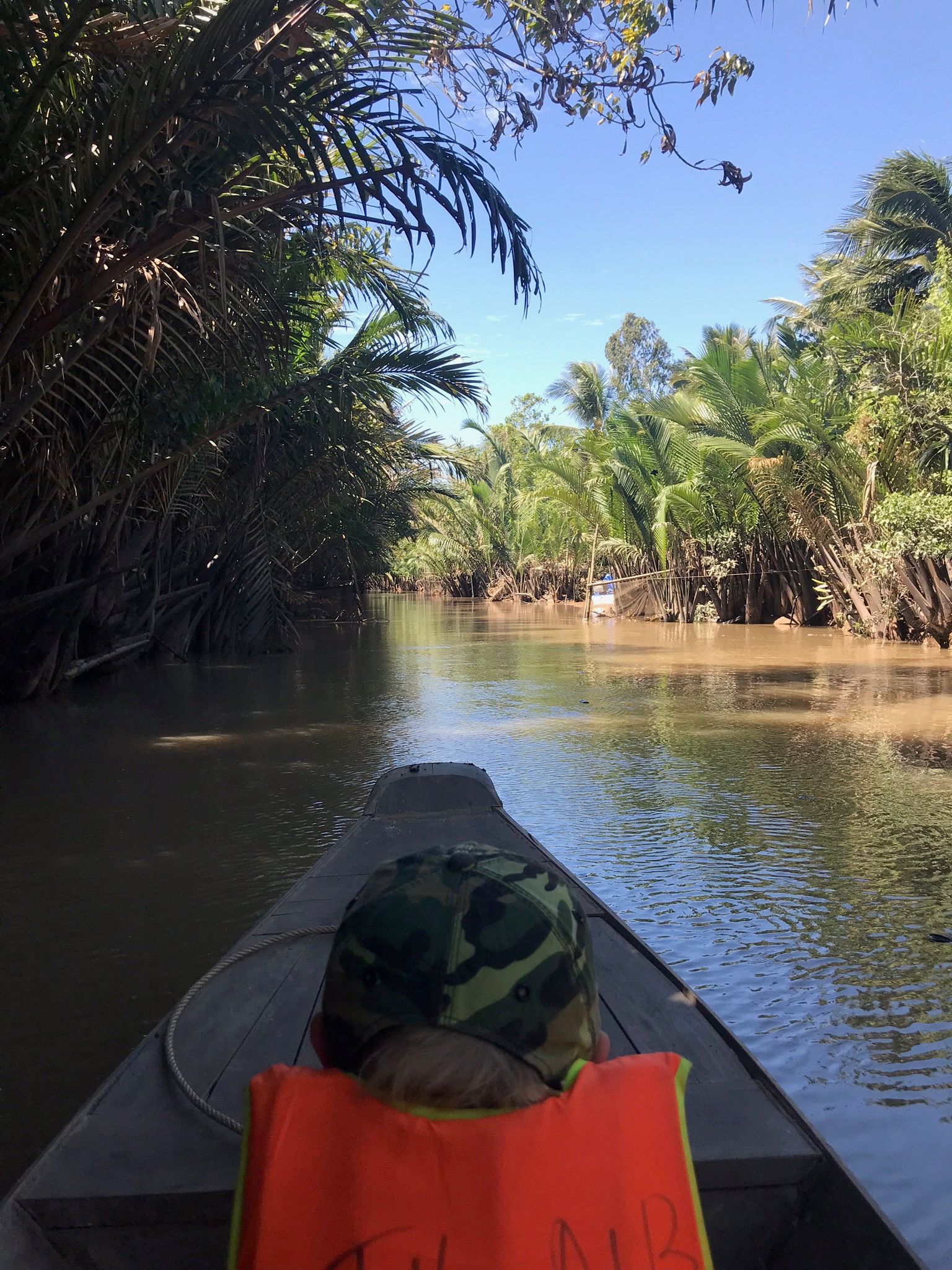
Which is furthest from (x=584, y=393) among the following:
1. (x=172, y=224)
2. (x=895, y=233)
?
(x=172, y=224)

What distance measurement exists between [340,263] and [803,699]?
264 inches

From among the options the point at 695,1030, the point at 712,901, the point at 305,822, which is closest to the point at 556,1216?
the point at 695,1030

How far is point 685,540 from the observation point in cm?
2533

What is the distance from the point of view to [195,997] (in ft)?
8.19

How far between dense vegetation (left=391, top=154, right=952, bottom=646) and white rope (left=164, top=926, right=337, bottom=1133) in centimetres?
1271

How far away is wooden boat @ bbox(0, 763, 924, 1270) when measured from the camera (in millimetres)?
1588

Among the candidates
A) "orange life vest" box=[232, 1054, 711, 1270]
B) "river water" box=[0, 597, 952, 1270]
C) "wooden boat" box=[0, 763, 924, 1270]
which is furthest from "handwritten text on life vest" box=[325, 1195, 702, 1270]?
"river water" box=[0, 597, 952, 1270]

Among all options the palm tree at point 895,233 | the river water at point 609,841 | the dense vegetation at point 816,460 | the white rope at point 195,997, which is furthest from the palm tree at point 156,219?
the palm tree at point 895,233

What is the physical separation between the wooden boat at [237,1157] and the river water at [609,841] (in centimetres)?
61

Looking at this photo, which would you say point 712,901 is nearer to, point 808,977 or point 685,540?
point 808,977

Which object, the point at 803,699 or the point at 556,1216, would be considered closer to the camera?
the point at 556,1216

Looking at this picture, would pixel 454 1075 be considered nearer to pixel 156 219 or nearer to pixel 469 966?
pixel 469 966

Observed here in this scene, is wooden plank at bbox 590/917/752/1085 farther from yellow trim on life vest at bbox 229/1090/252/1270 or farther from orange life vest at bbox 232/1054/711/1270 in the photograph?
yellow trim on life vest at bbox 229/1090/252/1270

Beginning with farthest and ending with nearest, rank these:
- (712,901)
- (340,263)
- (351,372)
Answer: (351,372) < (340,263) < (712,901)
